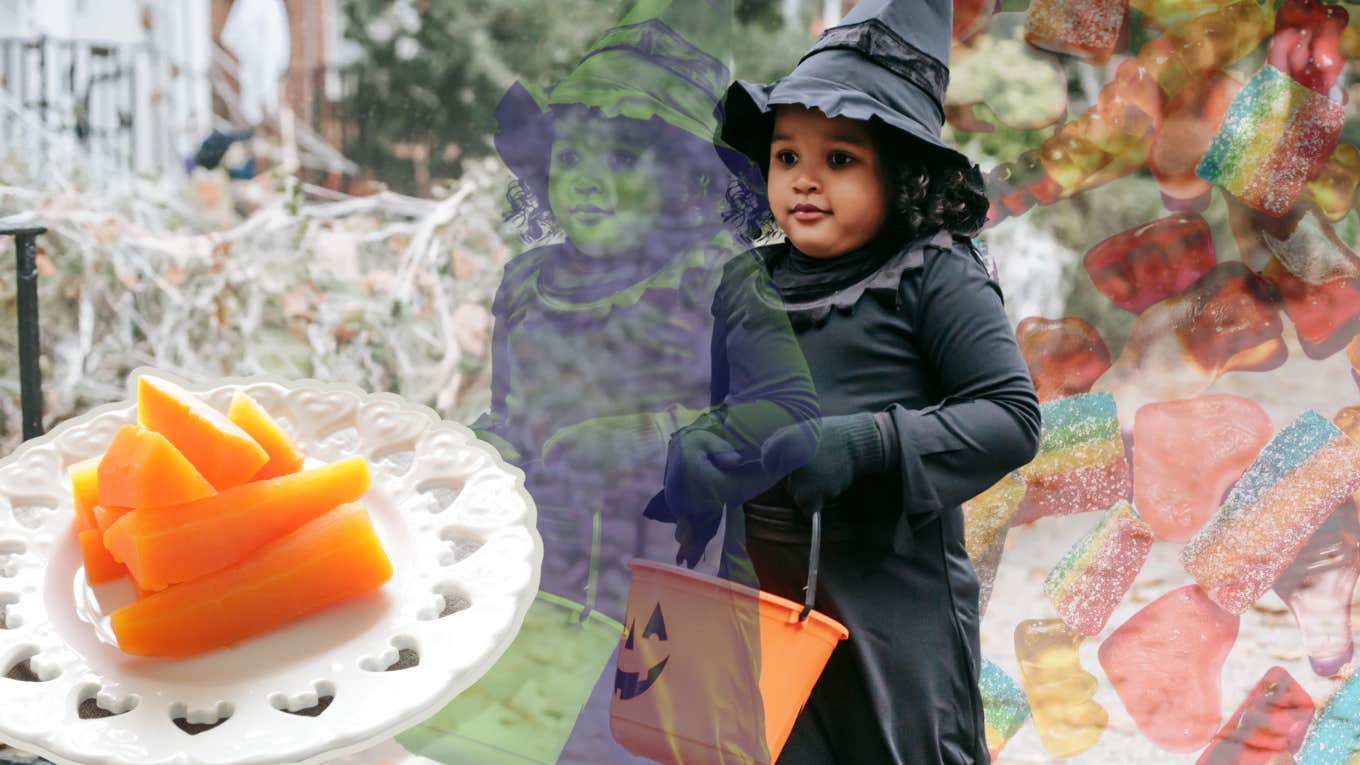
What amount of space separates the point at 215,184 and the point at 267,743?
2.15 ft

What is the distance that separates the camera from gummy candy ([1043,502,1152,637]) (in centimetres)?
122

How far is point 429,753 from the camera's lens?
0.88 m

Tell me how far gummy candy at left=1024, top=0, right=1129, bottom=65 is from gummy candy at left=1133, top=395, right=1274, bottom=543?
377mm

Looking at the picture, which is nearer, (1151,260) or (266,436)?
(266,436)

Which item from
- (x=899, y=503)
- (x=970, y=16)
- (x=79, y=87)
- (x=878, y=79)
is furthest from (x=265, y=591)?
(x=970, y=16)

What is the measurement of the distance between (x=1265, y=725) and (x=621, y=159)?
103 cm

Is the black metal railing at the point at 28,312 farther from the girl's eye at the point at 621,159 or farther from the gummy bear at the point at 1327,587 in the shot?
the gummy bear at the point at 1327,587

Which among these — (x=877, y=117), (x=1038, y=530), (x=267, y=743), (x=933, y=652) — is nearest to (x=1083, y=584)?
(x=1038, y=530)

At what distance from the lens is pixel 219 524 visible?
69 centimetres

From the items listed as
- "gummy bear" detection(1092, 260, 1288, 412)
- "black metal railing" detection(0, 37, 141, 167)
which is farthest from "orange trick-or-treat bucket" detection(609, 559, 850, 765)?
"black metal railing" detection(0, 37, 141, 167)

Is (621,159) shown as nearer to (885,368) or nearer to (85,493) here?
(885,368)

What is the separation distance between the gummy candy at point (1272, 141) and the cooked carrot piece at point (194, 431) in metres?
0.95

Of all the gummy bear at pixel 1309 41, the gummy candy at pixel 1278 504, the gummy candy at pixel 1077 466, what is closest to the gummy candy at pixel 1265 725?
the gummy candy at pixel 1278 504

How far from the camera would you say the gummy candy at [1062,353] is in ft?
3.91
